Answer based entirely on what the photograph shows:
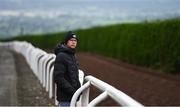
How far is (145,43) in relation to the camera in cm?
2841

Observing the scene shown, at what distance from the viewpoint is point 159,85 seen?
18.5m

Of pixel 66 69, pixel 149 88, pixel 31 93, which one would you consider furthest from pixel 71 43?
pixel 149 88

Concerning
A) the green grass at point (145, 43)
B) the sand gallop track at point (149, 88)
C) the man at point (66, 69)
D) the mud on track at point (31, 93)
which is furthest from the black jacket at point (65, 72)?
the green grass at point (145, 43)

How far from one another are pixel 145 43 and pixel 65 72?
20484mm

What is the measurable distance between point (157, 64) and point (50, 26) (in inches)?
6177

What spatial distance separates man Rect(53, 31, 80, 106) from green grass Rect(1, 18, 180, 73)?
51.5ft

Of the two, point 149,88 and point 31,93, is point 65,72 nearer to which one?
point 31,93

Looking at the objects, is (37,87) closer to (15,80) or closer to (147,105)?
(15,80)

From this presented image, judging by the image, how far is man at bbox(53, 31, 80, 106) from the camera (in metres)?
8.05

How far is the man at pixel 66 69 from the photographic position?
8047 millimetres

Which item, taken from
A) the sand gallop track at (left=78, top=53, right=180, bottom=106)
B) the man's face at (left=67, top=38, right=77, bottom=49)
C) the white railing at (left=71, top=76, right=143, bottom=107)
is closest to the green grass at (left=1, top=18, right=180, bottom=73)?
the sand gallop track at (left=78, top=53, right=180, bottom=106)

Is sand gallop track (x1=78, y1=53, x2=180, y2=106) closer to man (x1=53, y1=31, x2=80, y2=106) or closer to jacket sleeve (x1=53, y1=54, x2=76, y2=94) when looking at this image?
man (x1=53, y1=31, x2=80, y2=106)

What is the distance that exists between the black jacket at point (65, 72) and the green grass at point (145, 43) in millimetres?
15703

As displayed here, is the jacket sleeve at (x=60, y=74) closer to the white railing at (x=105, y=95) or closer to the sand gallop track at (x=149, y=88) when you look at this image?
the white railing at (x=105, y=95)
